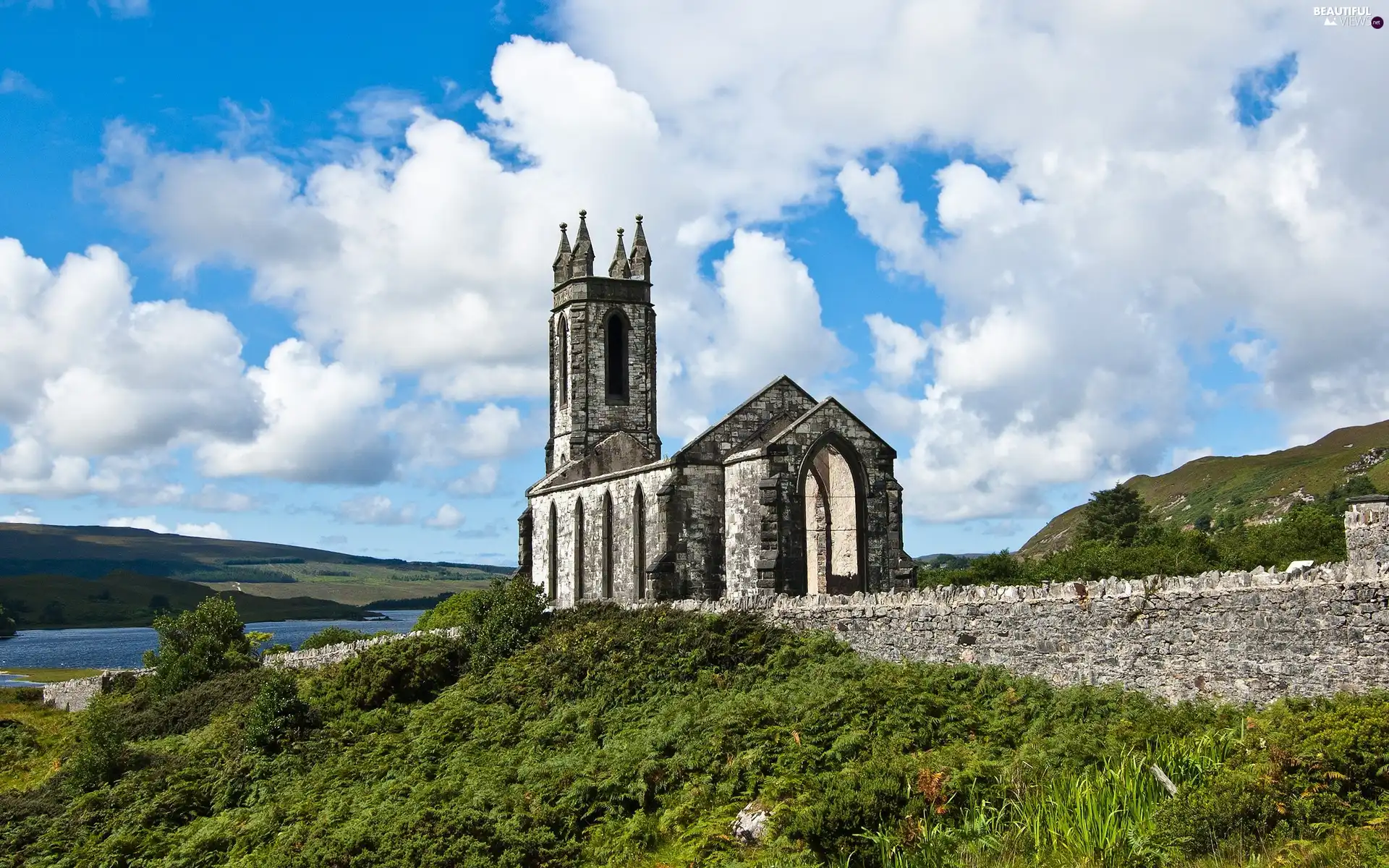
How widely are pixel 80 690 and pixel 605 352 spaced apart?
2542 centimetres

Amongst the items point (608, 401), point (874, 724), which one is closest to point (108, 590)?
point (608, 401)

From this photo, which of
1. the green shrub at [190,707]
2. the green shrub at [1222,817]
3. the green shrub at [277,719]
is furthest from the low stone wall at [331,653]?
the green shrub at [1222,817]

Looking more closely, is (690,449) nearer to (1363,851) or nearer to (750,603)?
(750,603)

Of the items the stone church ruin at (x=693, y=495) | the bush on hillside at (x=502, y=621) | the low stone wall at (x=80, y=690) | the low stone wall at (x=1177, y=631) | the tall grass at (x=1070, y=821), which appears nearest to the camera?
the tall grass at (x=1070, y=821)

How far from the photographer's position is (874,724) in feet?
Answer: 58.1

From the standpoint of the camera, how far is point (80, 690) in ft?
158

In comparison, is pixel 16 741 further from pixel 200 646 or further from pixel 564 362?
pixel 564 362

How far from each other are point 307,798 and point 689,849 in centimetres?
1036

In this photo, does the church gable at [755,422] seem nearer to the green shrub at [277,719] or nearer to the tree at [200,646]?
the green shrub at [277,719]

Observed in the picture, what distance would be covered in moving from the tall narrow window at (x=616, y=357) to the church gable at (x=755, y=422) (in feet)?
40.7

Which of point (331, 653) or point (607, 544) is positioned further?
point (331, 653)

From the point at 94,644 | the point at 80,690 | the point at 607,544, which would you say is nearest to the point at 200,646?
the point at 80,690

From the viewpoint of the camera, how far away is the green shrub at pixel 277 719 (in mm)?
27266

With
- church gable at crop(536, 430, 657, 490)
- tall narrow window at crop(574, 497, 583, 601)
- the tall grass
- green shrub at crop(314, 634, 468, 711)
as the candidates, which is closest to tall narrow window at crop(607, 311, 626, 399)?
church gable at crop(536, 430, 657, 490)
